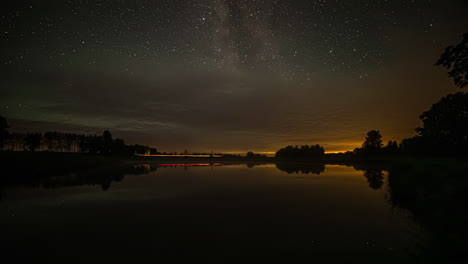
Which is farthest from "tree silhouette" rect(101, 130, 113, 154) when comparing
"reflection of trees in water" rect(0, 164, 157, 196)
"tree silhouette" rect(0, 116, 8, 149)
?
"reflection of trees in water" rect(0, 164, 157, 196)

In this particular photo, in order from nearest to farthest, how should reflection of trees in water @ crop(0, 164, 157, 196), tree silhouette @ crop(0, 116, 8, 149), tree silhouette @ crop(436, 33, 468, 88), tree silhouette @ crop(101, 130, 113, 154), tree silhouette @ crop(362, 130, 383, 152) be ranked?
1. tree silhouette @ crop(436, 33, 468, 88)
2. reflection of trees in water @ crop(0, 164, 157, 196)
3. tree silhouette @ crop(0, 116, 8, 149)
4. tree silhouette @ crop(362, 130, 383, 152)
5. tree silhouette @ crop(101, 130, 113, 154)

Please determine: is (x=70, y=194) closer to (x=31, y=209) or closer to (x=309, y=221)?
(x=31, y=209)

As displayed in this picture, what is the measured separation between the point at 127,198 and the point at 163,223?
10.1 meters

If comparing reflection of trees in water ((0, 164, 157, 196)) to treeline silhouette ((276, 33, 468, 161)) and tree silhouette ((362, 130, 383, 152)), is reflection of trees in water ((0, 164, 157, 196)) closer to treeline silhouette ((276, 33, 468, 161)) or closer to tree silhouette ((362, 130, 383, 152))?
treeline silhouette ((276, 33, 468, 161))

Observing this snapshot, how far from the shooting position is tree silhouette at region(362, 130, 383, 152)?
134m

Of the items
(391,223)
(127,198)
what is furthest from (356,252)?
(127,198)

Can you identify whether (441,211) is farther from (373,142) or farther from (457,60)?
(373,142)

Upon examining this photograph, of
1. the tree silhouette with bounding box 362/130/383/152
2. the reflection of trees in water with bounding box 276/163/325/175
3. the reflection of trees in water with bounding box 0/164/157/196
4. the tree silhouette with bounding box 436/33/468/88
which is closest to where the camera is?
the tree silhouette with bounding box 436/33/468/88

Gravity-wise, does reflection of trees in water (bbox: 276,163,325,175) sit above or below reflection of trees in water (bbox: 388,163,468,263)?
below

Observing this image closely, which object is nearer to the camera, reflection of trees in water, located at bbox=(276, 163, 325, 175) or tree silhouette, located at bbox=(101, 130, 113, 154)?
reflection of trees in water, located at bbox=(276, 163, 325, 175)

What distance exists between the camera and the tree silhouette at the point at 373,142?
134 metres

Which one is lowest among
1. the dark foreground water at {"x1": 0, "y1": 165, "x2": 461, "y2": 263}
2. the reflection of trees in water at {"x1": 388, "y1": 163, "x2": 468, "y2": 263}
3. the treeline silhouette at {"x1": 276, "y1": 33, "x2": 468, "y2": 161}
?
the dark foreground water at {"x1": 0, "y1": 165, "x2": 461, "y2": 263}

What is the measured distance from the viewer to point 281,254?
9.85 meters

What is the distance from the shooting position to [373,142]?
134750mm
